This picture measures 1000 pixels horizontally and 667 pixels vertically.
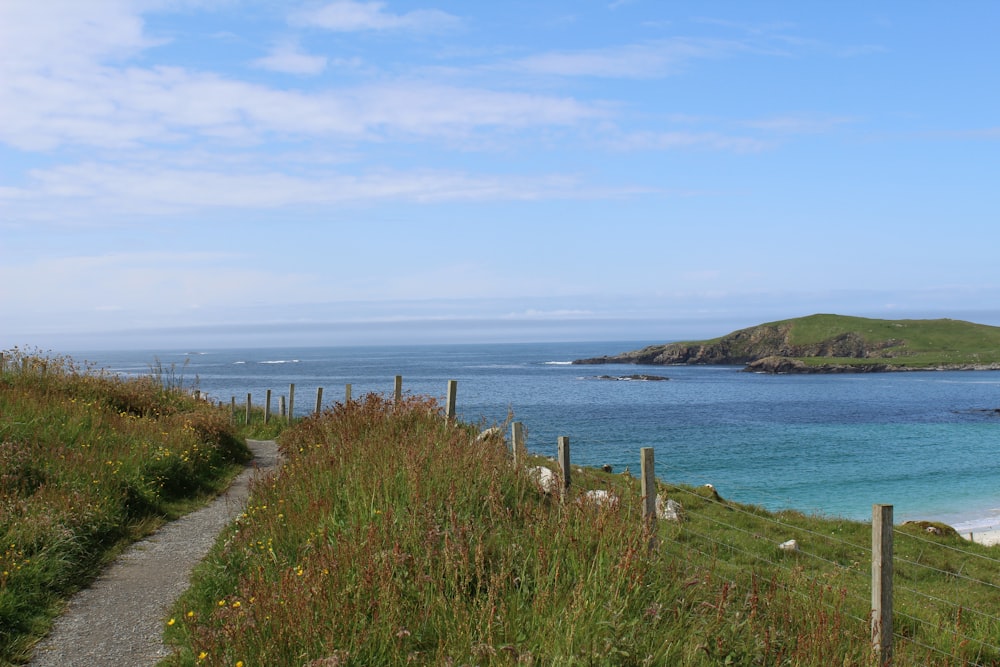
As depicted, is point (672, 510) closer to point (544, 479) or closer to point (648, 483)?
point (544, 479)

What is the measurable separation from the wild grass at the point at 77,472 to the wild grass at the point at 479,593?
1644 mm

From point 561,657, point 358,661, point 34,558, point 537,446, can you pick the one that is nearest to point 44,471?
point 34,558

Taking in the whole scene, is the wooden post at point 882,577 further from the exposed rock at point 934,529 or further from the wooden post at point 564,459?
the exposed rock at point 934,529

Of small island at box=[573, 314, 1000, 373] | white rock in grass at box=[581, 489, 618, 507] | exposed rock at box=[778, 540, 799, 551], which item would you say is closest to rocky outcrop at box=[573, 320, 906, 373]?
small island at box=[573, 314, 1000, 373]

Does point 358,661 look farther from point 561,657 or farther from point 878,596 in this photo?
point 878,596

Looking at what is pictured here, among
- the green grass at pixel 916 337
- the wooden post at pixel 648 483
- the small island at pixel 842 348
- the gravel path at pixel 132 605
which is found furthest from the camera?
the green grass at pixel 916 337

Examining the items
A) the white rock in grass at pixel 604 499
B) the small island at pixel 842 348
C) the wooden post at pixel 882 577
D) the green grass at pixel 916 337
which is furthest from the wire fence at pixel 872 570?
the green grass at pixel 916 337

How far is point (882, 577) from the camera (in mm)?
6496

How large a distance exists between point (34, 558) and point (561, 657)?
6958mm

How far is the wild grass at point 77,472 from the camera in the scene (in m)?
8.48

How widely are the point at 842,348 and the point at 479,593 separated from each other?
537 ft

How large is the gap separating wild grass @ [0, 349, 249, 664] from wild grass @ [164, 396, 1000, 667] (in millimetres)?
→ 1644

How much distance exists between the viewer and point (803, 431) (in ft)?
178

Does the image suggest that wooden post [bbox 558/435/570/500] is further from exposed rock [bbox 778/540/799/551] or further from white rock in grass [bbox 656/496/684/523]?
exposed rock [bbox 778/540/799/551]
